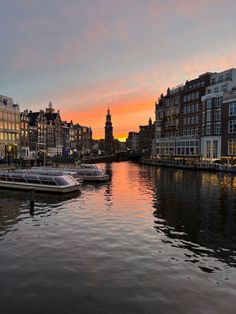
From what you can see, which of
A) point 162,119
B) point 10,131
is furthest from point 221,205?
point 162,119

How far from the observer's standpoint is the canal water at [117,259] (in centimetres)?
1313

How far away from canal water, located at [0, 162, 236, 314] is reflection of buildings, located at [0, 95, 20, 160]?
82376 millimetres

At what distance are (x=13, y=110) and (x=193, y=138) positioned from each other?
7096cm

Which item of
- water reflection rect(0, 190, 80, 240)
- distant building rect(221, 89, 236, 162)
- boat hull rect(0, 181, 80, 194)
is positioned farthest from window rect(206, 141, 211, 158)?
water reflection rect(0, 190, 80, 240)

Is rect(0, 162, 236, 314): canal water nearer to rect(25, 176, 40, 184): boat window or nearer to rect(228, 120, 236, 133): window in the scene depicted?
rect(25, 176, 40, 184): boat window

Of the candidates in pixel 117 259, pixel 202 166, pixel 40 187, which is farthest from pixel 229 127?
pixel 117 259

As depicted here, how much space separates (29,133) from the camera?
444ft

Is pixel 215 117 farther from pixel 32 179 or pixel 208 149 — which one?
pixel 32 179

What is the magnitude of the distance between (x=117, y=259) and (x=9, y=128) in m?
104

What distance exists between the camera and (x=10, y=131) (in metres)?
113

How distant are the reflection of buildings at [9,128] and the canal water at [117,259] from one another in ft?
270

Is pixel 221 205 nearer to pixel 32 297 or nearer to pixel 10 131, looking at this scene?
pixel 32 297

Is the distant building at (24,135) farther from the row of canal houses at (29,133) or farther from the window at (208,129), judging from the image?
the window at (208,129)

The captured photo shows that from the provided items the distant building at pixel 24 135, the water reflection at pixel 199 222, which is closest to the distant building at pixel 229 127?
the water reflection at pixel 199 222
